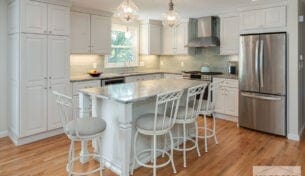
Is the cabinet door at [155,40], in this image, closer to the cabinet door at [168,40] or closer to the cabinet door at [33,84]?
the cabinet door at [168,40]

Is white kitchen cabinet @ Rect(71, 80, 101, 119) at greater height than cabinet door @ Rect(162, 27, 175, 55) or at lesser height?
lesser

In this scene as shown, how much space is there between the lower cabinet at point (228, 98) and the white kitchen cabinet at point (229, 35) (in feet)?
2.54

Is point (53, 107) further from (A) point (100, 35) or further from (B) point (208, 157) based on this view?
(B) point (208, 157)

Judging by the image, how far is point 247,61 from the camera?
4.60 metres

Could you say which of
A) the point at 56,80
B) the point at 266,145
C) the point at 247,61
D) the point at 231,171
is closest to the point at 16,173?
the point at 56,80

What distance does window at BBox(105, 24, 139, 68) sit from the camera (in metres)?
6.18

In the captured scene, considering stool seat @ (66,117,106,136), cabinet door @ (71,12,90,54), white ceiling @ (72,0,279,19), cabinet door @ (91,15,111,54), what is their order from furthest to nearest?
cabinet door @ (91,15,111,54) → cabinet door @ (71,12,90,54) → white ceiling @ (72,0,279,19) → stool seat @ (66,117,106,136)

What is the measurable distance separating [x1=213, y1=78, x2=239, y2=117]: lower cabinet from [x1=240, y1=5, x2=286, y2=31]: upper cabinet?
1185 mm

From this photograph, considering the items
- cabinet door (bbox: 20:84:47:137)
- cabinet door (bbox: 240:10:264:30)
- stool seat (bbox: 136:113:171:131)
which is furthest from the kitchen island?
cabinet door (bbox: 240:10:264:30)

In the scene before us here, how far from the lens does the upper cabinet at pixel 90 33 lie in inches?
195

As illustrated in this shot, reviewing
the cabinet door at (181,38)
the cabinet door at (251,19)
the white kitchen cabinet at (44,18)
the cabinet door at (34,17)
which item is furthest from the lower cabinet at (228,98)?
the cabinet door at (34,17)

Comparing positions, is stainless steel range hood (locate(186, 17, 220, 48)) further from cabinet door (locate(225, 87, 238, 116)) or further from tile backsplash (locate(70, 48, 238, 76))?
cabinet door (locate(225, 87, 238, 116))

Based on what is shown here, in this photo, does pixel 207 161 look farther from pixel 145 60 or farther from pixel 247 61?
pixel 145 60

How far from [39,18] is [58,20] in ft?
1.13
